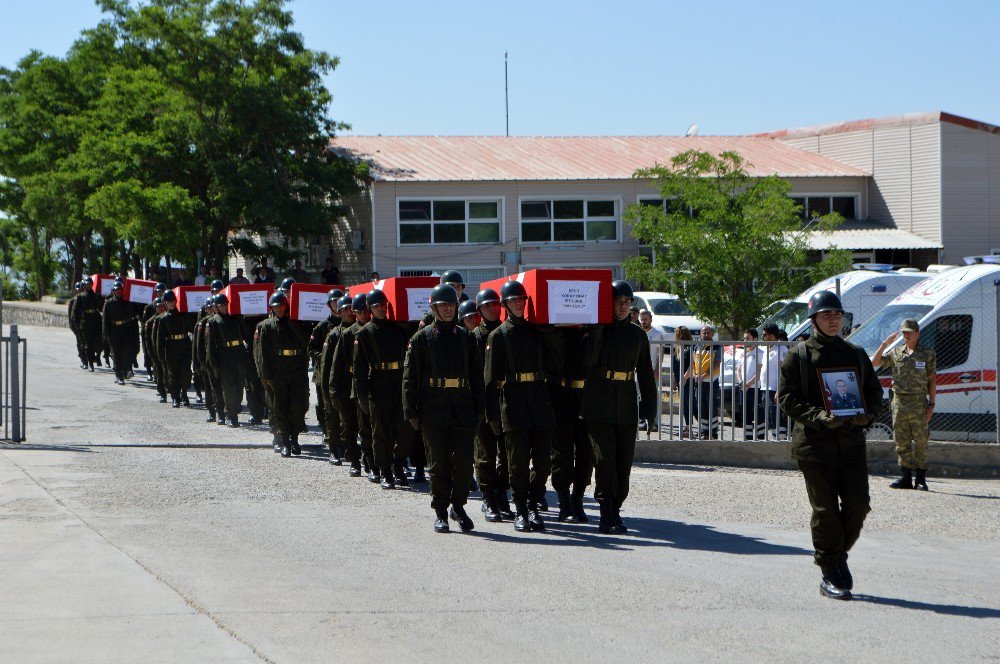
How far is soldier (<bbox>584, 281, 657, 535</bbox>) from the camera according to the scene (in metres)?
10.3

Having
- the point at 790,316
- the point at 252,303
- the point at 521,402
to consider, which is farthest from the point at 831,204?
the point at 521,402

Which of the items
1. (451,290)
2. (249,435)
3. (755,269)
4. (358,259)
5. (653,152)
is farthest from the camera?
(653,152)

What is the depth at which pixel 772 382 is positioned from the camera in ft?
48.7

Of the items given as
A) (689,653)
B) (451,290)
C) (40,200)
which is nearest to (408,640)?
(689,653)

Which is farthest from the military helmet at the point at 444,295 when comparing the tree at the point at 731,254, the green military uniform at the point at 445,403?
the tree at the point at 731,254

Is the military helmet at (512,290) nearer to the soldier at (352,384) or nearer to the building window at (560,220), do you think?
the soldier at (352,384)

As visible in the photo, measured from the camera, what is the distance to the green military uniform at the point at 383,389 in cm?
1262

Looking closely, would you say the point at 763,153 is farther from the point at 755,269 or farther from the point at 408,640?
the point at 408,640

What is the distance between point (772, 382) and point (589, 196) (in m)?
25.2

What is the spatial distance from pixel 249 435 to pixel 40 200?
26.9 meters

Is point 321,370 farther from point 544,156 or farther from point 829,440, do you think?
point 544,156

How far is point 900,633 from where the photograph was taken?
22.9 feet

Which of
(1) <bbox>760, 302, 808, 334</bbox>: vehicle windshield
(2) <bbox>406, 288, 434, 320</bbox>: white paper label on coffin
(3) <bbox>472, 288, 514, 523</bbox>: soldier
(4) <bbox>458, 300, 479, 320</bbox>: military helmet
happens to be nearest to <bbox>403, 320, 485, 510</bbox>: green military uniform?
(4) <bbox>458, 300, 479, 320</bbox>: military helmet

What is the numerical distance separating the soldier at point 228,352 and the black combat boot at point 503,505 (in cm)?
797
